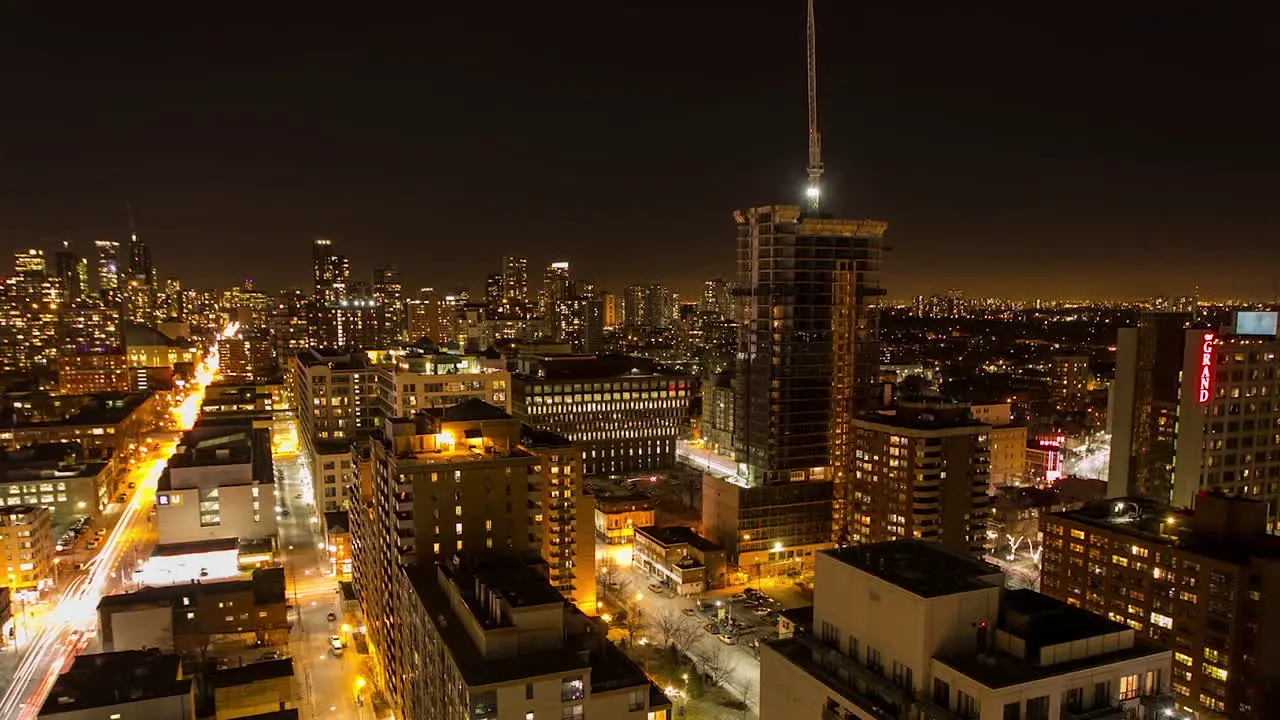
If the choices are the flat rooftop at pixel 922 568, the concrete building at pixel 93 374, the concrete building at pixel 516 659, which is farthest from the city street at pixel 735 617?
the concrete building at pixel 93 374

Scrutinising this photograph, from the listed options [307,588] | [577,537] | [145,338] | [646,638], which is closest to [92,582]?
[307,588]

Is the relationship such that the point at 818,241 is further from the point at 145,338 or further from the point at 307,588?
the point at 145,338

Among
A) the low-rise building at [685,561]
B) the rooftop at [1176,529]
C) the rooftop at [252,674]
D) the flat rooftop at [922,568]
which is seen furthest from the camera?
the low-rise building at [685,561]

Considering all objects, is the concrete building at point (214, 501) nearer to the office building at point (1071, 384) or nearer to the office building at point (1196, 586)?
the office building at point (1196, 586)

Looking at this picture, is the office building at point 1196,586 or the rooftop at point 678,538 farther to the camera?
the rooftop at point 678,538

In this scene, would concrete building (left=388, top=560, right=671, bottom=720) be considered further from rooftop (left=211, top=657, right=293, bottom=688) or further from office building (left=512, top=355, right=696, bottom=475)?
office building (left=512, top=355, right=696, bottom=475)

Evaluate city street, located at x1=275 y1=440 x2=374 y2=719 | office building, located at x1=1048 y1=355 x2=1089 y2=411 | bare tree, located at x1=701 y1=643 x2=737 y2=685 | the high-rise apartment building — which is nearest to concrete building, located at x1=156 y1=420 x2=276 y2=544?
city street, located at x1=275 y1=440 x2=374 y2=719
